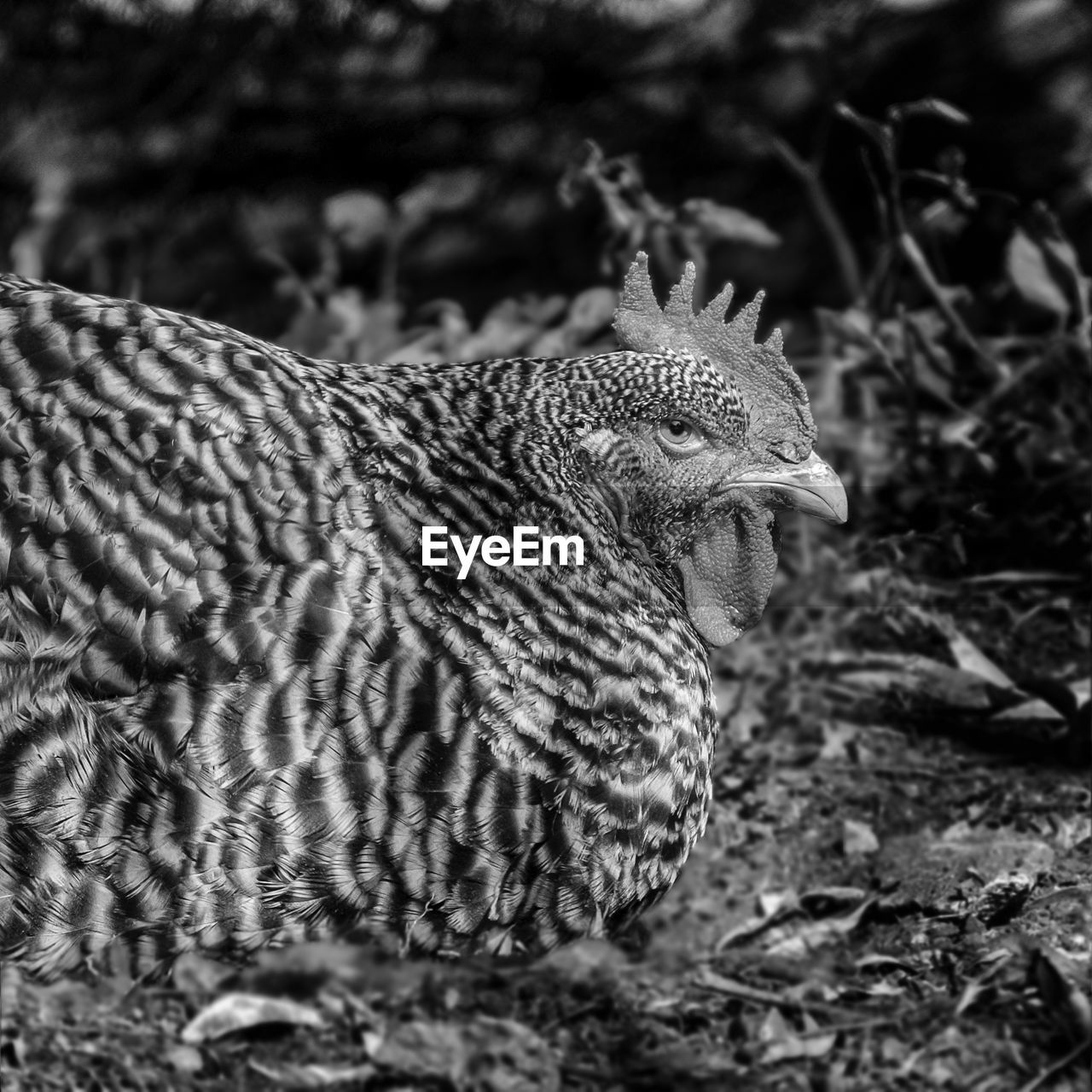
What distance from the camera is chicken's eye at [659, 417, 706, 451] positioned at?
9.45 feet

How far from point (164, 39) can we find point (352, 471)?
4.05m

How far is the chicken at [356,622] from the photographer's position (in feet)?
8.27

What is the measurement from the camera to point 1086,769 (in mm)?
3488

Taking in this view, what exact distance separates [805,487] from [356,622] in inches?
37.7

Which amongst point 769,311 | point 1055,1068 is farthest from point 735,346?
point 769,311

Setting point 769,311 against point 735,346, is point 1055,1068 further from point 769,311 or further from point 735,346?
point 769,311

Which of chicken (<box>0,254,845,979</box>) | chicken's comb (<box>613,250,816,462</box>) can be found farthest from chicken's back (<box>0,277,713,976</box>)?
chicken's comb (<box>613,250,816,462</box>)

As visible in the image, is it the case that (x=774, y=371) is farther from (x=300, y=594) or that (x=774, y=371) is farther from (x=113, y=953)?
(x=113, y=953)

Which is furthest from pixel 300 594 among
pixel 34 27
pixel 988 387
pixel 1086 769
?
pixel 34 27

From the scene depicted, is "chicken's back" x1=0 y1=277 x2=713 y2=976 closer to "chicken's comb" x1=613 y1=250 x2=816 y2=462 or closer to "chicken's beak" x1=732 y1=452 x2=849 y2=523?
"chicken's beak" x1=732 y1=452 x2=849 y2=523

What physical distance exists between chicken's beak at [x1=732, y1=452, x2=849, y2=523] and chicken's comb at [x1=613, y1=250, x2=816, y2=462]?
0.13ft

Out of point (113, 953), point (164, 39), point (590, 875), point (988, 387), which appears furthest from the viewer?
point (164, 39)

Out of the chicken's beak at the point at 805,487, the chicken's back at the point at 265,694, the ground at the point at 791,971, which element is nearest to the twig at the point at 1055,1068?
the ground at the point at 791,971

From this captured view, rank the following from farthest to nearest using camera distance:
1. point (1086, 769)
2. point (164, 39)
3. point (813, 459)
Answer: point (164, 39), point (1086, 769), point (813, 459)
